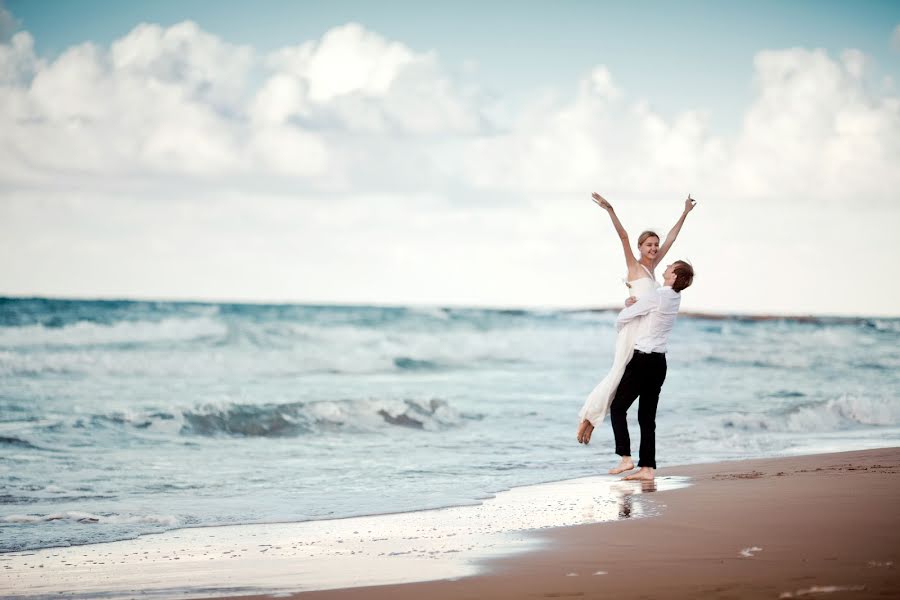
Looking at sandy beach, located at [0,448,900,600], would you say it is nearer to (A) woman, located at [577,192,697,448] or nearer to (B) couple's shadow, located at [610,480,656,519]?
(B) couple's shadow, located at [610,480,656,519]

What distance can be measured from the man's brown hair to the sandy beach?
1.63 meters

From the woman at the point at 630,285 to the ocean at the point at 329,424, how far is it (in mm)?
1169

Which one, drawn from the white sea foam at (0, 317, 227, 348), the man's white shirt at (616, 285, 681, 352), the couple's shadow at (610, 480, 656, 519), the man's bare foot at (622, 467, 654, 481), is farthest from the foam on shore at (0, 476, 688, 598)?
the white sea foam at (0, 317, 227, 348)

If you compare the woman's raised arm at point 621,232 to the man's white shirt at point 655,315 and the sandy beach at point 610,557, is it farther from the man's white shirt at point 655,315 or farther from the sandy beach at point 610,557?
the sandy beach at point 610,557

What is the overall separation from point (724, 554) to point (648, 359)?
10.2 ft

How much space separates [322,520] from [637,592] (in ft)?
10.6

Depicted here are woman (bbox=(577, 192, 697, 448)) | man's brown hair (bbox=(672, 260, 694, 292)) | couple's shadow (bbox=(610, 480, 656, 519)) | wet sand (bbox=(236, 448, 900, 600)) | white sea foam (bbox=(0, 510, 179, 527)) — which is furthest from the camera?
woman (bbox=(577, 192, 697, 448))

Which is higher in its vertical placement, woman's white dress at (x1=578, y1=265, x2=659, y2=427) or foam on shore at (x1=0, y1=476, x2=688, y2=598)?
woman's white dress at (x1=578, y1=265, x2=659, y2=427)

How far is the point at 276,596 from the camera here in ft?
15.9

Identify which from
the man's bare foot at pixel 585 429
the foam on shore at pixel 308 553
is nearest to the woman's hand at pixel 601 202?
the man's bare foot at pixel 585 429

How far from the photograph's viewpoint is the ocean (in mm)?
8234

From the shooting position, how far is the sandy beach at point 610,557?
15.2ft

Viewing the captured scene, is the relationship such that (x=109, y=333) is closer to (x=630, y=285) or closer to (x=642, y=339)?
(x=630, y=285)

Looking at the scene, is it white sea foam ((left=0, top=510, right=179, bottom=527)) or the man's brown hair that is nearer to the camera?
white sea foam ((left=0, top=510, right=179, bottom=527))
